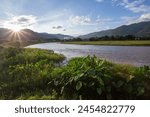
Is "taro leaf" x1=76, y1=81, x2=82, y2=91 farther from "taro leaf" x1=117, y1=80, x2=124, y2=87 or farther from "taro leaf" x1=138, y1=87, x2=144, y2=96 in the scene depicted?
"taro leaf" x1=138, y1=87, x2=144, y2=96

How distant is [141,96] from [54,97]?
9.37 feet

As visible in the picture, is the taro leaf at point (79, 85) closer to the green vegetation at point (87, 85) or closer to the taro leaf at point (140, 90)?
the green vegetation at point (87, 85)

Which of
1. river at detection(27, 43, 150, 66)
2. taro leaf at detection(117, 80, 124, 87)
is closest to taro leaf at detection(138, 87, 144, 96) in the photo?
taro leaf at detection(117, 80, 124, 87)

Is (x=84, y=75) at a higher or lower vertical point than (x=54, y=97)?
higher

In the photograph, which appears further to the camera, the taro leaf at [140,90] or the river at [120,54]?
the river at [120,54]

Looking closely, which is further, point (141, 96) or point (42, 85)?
point (42, 85)

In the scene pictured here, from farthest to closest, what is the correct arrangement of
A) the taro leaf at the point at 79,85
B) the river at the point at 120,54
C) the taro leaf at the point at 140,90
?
the river at the point at 120,54 < the taro leaf at the point at 79,85 < the taro leaf at the point at 140,90

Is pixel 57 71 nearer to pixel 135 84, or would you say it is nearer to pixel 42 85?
pixel 42 85

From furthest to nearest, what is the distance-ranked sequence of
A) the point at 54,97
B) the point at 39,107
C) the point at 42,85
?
1. the point at 42,85
2. the point at 54,97
3. the point at 39,107

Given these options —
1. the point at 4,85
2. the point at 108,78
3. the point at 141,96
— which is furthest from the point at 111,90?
the point at 4,85

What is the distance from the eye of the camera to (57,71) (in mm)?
10211

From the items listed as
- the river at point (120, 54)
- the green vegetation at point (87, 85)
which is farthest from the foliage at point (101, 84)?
the river at point (120, 54)

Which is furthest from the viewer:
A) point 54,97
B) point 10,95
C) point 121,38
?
point 121,38

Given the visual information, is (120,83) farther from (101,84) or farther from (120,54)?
Result: (120,54)
